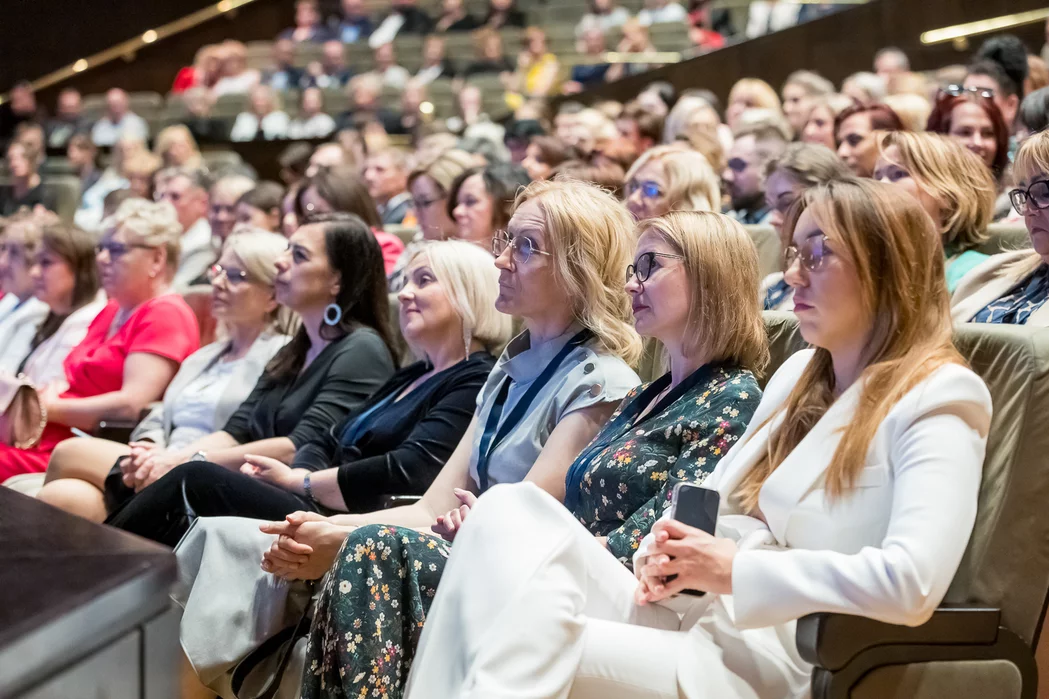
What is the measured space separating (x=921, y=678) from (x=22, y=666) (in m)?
1.08

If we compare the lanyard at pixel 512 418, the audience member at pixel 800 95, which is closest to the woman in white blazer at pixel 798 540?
the lanyard at pixel 512 418

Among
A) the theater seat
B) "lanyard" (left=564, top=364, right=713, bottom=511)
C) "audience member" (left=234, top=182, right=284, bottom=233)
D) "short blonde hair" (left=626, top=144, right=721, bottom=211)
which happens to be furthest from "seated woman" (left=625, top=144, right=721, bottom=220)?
the theater seat

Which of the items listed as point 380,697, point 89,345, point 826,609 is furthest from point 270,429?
point 826,609

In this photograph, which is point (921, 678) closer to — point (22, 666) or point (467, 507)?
point (467, 507)

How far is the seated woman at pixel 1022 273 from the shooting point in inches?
74.9

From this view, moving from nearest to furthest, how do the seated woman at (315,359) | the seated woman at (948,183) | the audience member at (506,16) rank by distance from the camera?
the seated woman at (948,183) < the seated woman at (315,359) < the audience member at (506,16)

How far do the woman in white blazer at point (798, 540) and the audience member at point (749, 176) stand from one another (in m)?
2.20

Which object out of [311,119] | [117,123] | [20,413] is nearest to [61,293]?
[20,413]

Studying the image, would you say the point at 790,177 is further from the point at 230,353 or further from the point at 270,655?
the point at 270,655

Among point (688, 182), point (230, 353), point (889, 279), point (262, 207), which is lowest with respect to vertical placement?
point (230, 353)

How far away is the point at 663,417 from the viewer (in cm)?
183

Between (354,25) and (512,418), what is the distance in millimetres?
8357

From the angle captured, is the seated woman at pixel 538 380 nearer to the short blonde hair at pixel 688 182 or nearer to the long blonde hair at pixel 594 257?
the long blonde hair at pixel 594 257

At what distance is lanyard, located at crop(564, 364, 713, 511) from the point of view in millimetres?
1867
